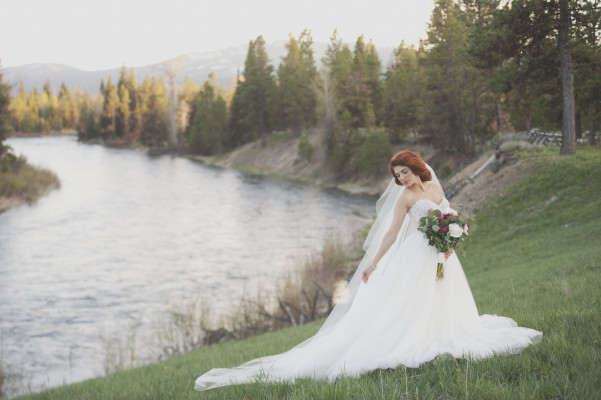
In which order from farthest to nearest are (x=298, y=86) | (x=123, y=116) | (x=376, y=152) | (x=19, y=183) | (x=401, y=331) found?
(x=123, y=116), (x=298, y=86), (x=376, y=152), (x=19, y=183), (x=401, y=331)

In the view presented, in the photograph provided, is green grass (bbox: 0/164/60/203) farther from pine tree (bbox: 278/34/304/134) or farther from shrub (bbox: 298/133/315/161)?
pine tree (bbox: 278/34/304/134)

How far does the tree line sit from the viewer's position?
20547 millimetres

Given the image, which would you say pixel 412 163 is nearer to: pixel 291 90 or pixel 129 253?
pixel 129 253

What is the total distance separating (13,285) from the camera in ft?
64.3

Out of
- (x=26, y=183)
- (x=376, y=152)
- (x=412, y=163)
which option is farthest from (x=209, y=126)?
(x=412, y=163)

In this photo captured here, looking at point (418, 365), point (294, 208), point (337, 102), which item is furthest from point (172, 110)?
point (418, 365)

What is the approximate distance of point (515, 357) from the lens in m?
4.10

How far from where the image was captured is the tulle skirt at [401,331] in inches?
181

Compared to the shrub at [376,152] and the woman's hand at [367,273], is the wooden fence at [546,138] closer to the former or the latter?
the shrub at [376,152]

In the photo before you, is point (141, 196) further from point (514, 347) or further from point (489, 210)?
point (514, 347)

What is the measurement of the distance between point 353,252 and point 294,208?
605 inches

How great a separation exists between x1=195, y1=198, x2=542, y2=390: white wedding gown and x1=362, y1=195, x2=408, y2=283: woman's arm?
0.07 meters

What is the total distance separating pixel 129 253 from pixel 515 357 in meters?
23.2

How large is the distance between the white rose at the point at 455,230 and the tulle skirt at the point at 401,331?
1.13 feet
